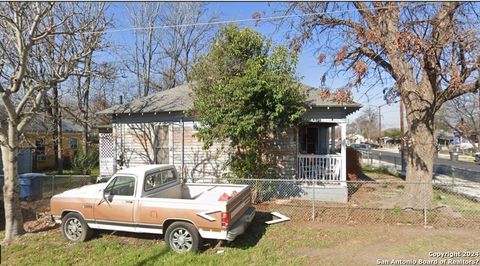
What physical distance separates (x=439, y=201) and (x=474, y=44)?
5286mm

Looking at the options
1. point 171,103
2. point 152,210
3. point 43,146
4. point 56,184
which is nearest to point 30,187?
point 56,184

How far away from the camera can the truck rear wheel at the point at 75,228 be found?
21.7 ft

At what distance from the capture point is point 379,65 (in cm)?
929

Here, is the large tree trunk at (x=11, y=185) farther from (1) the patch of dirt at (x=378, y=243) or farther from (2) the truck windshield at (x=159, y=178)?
(1) the patch of dirt at (x=378, y=243)

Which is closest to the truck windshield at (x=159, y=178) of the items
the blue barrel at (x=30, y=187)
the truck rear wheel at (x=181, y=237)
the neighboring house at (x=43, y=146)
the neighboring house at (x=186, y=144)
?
the truck rear wheel at (x=181, y=237)

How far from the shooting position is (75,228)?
6.73 meters

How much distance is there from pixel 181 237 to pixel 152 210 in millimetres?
759

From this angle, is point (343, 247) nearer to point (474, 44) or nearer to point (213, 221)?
point (213, 221)

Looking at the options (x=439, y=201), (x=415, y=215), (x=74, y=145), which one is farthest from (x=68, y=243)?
(x=74, y=145)

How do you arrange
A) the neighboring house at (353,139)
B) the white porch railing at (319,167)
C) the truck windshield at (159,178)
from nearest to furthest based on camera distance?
the truck windshield at (159,178), the white porch railing at (319,167), the neighboring house at (353,139)

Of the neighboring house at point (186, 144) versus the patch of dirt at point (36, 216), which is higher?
the neighboring house at point (186, 144)

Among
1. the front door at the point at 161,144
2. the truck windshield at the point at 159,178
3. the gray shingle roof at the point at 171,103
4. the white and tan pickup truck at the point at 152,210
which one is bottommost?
the white and tan pickup truck at the point at 152,210

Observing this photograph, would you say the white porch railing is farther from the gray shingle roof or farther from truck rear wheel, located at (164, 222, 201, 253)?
truck rear wheel, located at (164, 222, 201, 253)

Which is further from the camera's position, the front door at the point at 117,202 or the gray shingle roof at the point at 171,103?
the gray shingle roof at the point at 171,103
